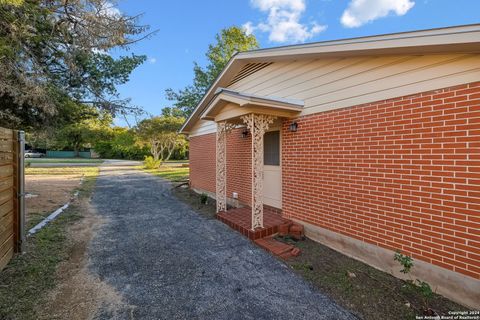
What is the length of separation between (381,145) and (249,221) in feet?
11.1

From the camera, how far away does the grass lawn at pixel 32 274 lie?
2.76 m

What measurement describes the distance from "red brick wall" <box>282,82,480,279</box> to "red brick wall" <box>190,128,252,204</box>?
246cm

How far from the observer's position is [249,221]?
5805 millimetres

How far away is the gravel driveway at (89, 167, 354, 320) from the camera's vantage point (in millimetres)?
2816

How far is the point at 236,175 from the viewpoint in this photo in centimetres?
778

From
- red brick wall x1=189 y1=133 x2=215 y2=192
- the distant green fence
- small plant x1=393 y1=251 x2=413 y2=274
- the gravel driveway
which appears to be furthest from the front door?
the distant green fence

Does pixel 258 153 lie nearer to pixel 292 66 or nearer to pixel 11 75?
pixel 292 66

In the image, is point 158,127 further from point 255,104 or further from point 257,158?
point 255,104

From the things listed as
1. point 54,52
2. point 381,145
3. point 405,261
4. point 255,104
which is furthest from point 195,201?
point 405,261

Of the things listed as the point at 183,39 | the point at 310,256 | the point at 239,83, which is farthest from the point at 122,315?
the point at 183,39

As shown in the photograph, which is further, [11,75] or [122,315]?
[11,75]

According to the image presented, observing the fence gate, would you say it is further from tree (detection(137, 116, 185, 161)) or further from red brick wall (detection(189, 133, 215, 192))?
tree (detection(137, 116, 185, 161))

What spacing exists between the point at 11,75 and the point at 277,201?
666 cm

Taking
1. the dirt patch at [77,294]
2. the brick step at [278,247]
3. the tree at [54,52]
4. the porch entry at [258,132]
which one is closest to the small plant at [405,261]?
the brick step at [278,247]
